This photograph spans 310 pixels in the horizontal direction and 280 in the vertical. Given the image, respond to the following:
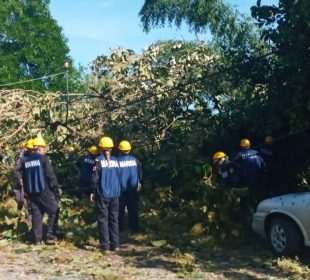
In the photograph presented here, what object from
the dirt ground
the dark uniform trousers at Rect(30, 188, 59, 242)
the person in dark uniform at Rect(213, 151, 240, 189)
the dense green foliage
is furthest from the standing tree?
the dirt ground

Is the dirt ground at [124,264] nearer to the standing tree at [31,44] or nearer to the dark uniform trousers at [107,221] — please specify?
the dark uniform trousers at [107,221]

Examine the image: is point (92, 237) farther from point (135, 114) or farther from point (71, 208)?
point (135, 114)

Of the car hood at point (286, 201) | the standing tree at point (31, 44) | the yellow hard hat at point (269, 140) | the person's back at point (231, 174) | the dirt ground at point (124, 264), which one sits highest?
the standing tree at point (31, 44)

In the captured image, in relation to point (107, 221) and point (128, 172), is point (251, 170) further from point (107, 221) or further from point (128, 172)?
point (107, 221)

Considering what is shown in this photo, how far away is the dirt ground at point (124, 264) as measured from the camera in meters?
7.34

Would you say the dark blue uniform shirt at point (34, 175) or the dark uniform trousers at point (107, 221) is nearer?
the dark uniform trousers at point (107, 221)

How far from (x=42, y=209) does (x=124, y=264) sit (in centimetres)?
226

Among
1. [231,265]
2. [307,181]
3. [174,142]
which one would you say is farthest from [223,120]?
[231,265]

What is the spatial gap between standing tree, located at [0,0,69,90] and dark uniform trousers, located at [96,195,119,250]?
2696 centimetres

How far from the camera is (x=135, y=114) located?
13.7 m

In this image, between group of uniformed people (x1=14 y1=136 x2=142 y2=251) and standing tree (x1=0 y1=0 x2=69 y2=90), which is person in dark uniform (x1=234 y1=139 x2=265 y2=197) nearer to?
group of uniformed people (x1=14 y1=136 x2=142 y2=251)

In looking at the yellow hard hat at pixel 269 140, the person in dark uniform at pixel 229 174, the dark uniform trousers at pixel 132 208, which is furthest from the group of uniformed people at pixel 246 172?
the dark uniform trousers at pixel 132 208

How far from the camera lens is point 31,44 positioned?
36062 mm

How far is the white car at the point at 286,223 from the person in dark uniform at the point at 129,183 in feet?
7.72
